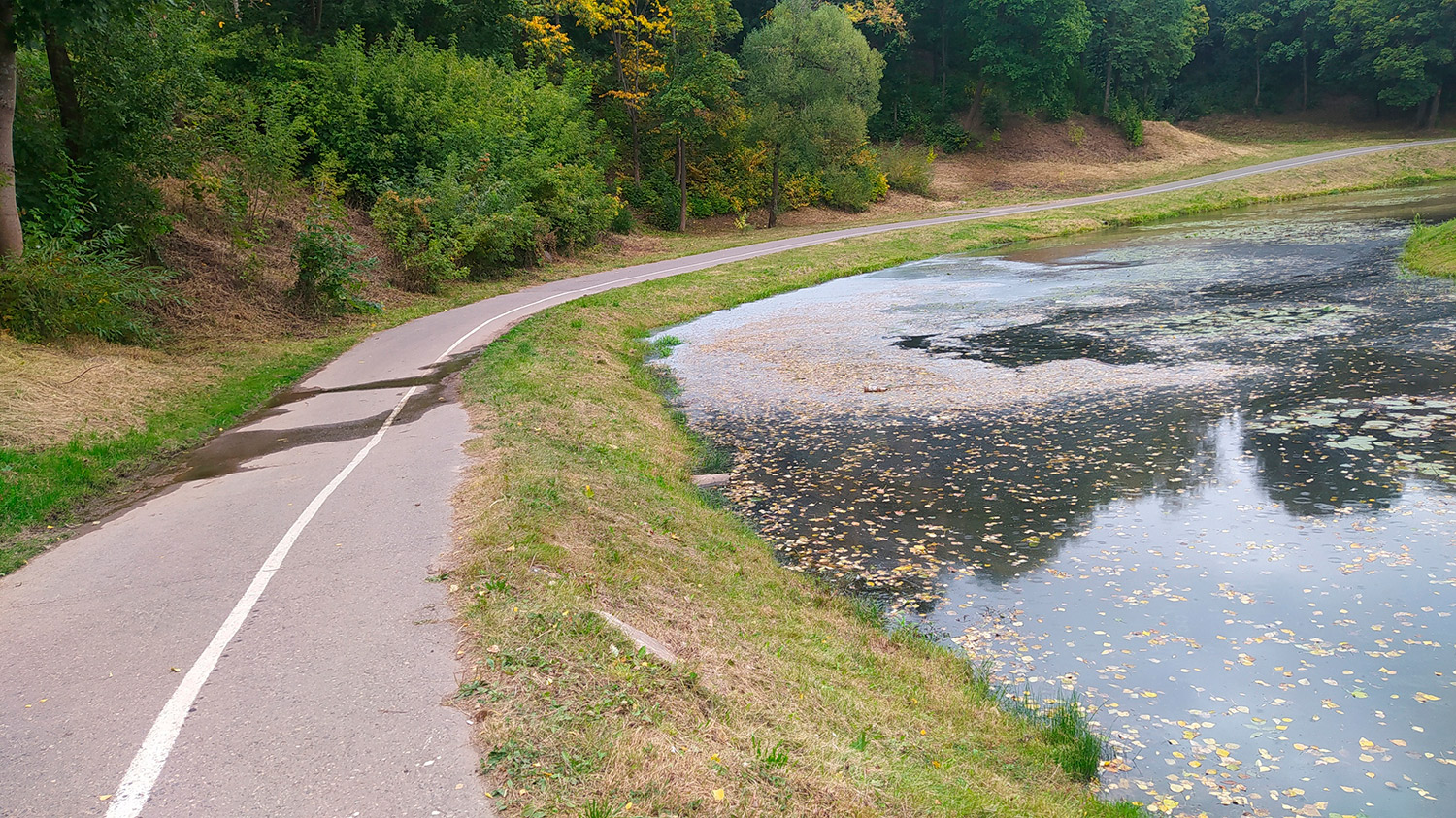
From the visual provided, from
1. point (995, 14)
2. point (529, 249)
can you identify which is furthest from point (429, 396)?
point (995, 14)

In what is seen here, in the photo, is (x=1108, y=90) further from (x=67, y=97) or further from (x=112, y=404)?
(x=112, y=404)

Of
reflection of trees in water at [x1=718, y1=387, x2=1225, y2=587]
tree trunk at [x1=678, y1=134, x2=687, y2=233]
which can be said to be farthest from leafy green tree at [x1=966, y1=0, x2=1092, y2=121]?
reflection of trees in water at [x1=718, y1=387, x2=1225, y2=587]

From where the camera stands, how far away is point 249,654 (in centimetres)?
698

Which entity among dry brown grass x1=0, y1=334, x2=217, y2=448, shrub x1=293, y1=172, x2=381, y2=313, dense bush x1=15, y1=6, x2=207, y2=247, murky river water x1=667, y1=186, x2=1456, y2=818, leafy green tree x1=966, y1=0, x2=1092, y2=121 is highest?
leafy green tree x1=966, y1=0, x2=1092, y2=121

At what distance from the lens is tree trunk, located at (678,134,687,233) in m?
49.6

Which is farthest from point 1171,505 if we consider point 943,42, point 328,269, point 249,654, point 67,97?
point 943,42

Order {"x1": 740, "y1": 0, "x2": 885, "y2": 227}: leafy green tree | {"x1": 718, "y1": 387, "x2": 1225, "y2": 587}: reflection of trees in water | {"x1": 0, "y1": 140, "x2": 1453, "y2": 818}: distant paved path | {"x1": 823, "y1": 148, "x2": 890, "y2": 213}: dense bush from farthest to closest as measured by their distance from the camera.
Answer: {"x1": 823, "y1": 148, "x2": 890, "y2": 213}: dense bush < {"x1": 740, "y1": 0, "x2": 885, "y2": 227}: leafy green tree < {"x1": 718, "y1": 387, "x2": 1225, "y2": 587}: reflection of trees in water < {"x1": 0, "y1": 140, "x2": 1453, "y2": 818}: distant paved path

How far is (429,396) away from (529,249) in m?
20.1

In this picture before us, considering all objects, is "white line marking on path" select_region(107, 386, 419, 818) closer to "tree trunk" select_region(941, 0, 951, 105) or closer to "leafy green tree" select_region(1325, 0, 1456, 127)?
"tree trunk" select_region(941, 0, 951, 105)

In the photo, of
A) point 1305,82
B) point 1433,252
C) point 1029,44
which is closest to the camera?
point 1433,252

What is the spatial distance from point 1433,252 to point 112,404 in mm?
34208

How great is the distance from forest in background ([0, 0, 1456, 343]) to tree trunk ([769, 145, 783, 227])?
0.40 feet

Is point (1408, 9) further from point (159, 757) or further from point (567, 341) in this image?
point (159, 757)

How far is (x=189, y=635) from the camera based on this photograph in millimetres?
7367
